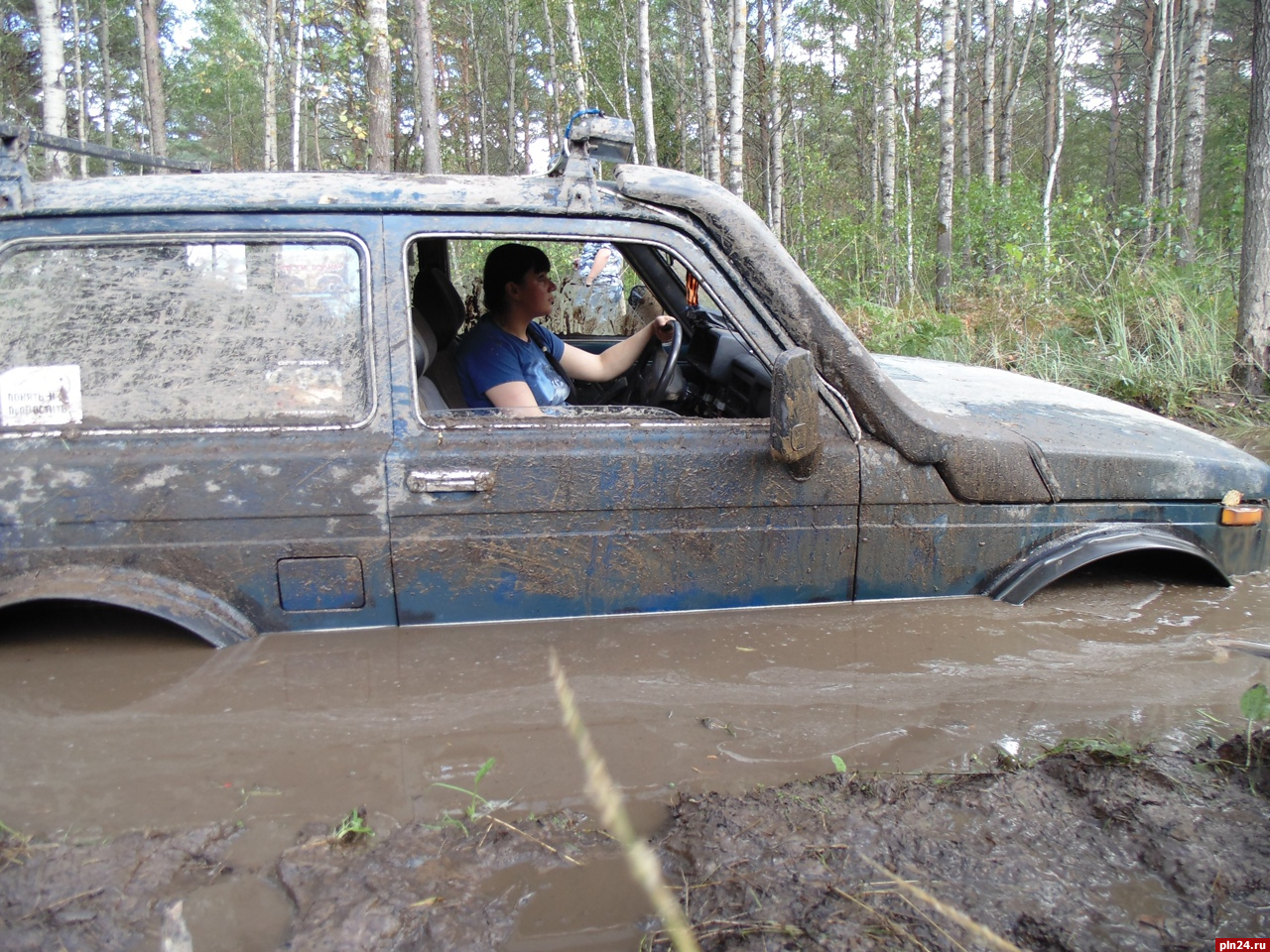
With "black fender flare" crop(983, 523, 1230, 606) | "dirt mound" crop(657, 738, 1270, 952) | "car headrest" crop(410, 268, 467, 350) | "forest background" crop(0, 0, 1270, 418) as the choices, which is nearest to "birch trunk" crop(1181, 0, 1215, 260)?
"forest background" crop(0, 0, 1270, 418)

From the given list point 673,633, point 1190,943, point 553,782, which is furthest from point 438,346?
point 1190,943

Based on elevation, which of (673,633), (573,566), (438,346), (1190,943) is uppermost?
(438,346)

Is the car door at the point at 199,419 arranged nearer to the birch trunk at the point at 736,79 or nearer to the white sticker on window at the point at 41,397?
the white sticker on window at the point at 41,397

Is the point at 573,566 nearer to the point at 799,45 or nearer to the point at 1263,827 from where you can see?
the point at 1263,827

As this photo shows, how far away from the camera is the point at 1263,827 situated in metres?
1.77

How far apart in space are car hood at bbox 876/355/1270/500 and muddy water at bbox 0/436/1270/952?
400 mm

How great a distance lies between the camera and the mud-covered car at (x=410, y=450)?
228 cm

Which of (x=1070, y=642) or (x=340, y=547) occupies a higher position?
(x=340, y=547)

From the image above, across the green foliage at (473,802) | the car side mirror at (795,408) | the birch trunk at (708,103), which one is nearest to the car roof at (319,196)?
the car side mirror at (795,408)

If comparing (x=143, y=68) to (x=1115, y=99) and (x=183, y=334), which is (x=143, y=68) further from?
(x=183, y=334)

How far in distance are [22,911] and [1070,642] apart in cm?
272

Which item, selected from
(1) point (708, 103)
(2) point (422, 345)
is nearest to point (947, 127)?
(1) point (708, 103)

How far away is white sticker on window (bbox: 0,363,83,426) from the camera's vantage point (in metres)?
2.26

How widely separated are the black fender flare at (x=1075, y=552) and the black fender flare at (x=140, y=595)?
2.28 metres
